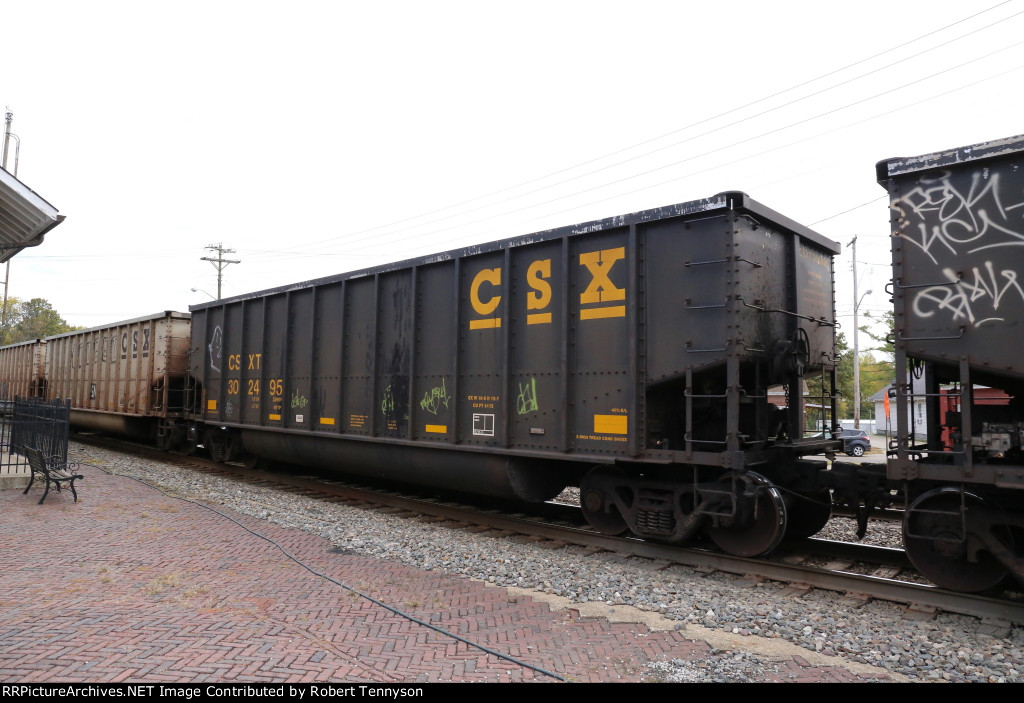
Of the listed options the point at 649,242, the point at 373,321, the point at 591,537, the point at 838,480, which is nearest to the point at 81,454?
the point at 373,321

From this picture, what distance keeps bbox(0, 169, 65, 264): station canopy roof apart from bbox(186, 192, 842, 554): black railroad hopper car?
4.95 m

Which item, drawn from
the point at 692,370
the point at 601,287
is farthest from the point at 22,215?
the point at 692,370

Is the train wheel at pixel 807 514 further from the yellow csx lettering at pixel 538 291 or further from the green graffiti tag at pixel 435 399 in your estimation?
the green graffiti tag at pixel 435 399

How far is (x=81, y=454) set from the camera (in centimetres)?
1666

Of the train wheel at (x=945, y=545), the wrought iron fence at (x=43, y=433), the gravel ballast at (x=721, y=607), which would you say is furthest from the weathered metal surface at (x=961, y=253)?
the wrought iron fence at (x=43, y=433)

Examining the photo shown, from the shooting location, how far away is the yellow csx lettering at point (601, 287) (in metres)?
7.23

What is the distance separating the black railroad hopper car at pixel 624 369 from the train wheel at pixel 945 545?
91cm

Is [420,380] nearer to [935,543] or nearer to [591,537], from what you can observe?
[591,537]

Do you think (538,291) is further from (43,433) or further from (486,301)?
(43,433)

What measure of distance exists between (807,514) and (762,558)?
0.99 m

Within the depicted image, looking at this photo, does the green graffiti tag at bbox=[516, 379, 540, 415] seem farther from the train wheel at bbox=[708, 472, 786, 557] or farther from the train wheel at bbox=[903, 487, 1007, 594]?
the train wheel at bbox=[903, 487, 1007, 594]

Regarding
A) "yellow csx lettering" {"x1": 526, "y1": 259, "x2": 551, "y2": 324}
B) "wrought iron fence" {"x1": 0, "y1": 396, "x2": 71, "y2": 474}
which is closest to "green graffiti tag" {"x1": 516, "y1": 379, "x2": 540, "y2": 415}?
"yellow csx lettering" {"x1": 526, "y1": 259, "x2": 551, "y2": 324}

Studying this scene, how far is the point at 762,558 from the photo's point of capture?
21.3 ft

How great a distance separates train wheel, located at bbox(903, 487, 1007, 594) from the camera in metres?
5.09
